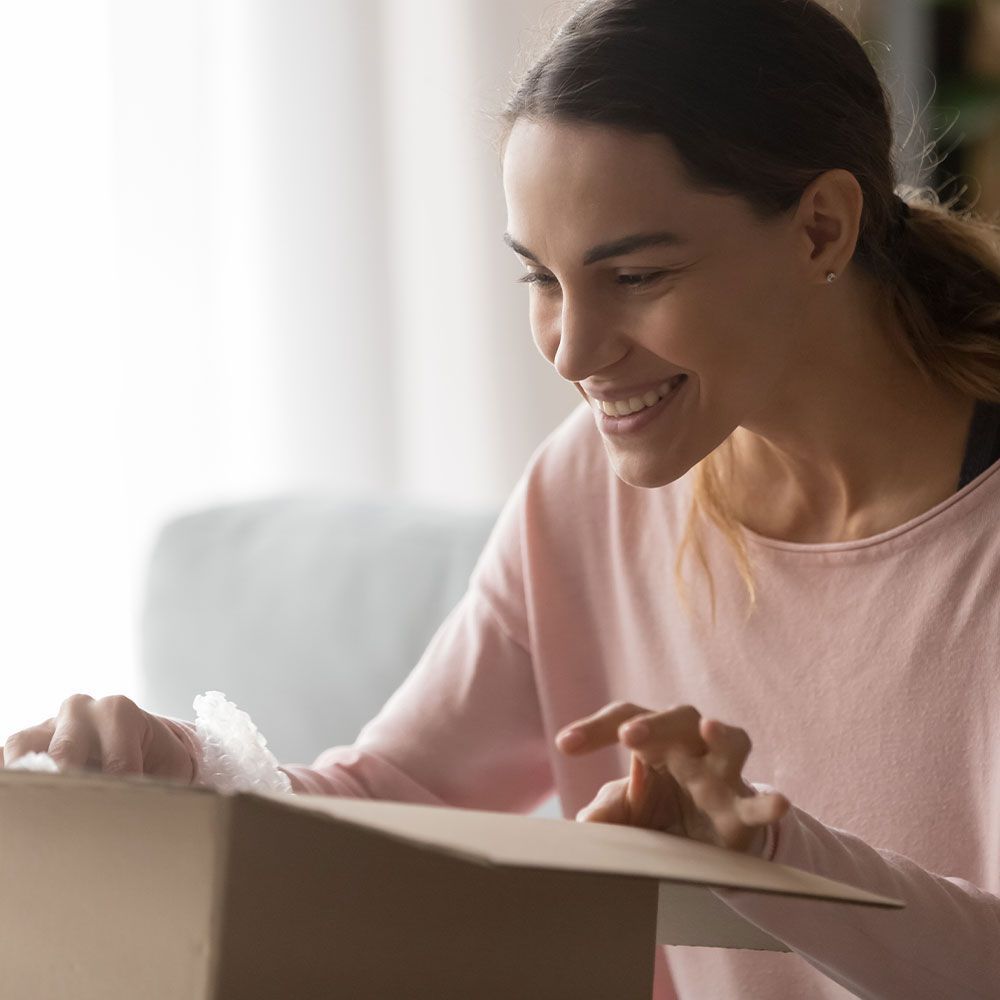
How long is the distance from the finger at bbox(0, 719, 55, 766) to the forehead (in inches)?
18.1

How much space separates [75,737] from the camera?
96 centimetres

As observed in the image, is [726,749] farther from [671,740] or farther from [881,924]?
[881,924]

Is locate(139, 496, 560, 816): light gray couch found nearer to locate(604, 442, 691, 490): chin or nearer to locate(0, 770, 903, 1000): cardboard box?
locate(604, 442, 691, 490): chin

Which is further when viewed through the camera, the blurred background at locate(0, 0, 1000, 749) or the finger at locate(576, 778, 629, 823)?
the blurred background at locate(0, 0, 1000, 749)

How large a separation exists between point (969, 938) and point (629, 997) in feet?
0.90

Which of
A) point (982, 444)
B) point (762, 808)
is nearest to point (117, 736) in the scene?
point (762, 808)

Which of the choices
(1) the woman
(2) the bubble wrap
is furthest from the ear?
(2) the bubble wrap

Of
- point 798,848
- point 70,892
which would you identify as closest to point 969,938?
point 798,848

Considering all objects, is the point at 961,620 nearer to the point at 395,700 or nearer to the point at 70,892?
the point at 395,700

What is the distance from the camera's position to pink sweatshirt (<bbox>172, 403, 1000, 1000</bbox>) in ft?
3.24

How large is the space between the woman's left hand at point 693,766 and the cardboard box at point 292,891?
0.05 m

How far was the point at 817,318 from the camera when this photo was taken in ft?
3.84

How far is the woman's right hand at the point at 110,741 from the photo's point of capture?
3.11 feet

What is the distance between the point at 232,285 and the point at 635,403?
54.1 inches
